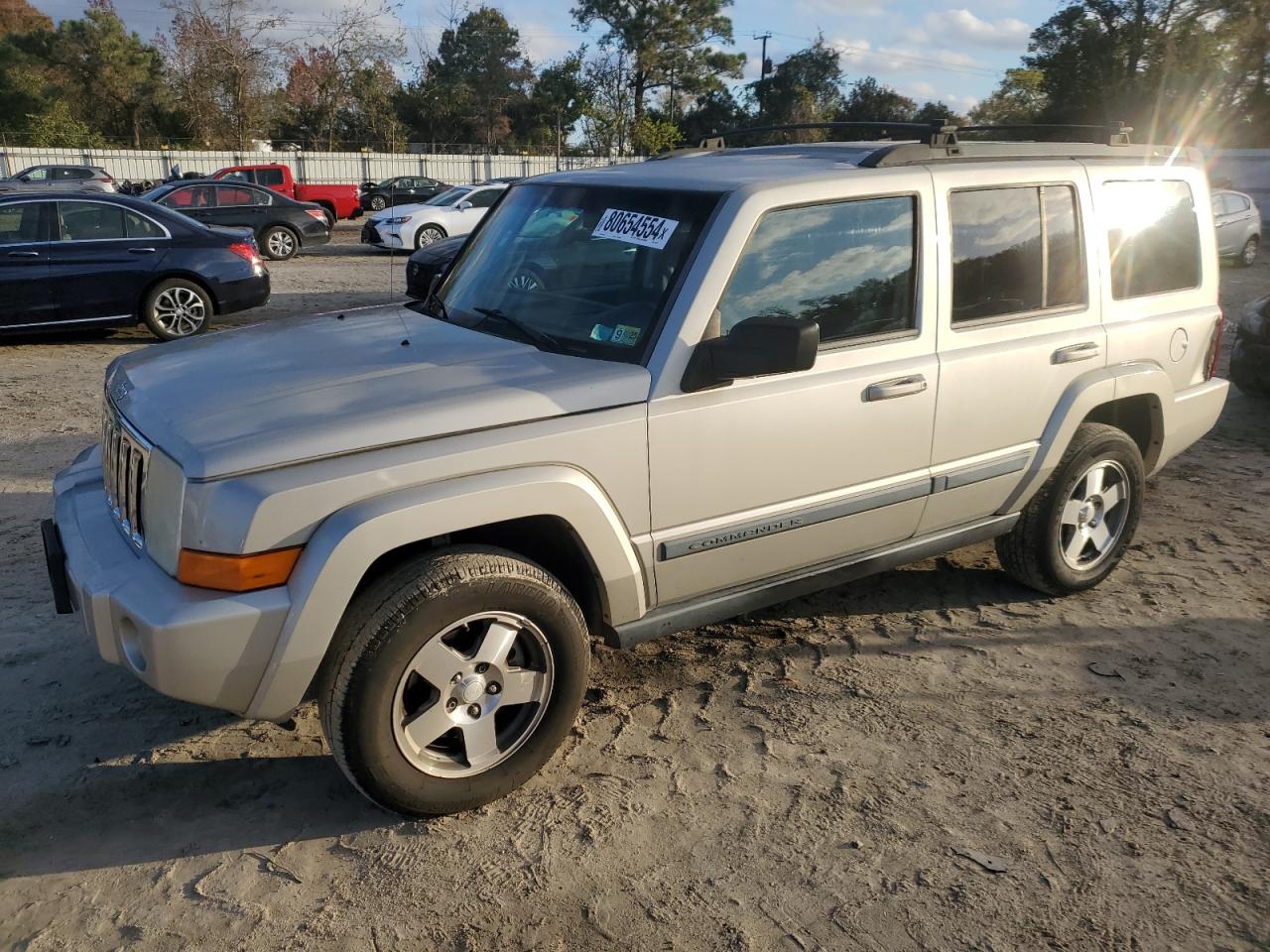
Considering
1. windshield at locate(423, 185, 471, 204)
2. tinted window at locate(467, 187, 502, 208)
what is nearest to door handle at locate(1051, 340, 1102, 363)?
tinted window at locate(467, 187, 502, 208)

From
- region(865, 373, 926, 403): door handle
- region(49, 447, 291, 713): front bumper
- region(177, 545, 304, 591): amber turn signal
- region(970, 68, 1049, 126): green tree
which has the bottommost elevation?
region(49, 447, 291, 713): front bumper

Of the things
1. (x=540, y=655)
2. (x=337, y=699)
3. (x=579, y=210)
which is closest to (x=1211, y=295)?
(x=579, y=210)

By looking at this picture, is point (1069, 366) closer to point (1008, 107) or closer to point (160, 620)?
point (160, 620)

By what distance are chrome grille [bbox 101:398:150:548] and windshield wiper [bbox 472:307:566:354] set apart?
1270 mm

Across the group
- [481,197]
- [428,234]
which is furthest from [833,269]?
[481,197]

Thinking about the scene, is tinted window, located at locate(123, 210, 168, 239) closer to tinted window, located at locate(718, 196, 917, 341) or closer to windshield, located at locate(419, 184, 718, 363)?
windshield, located at locate(419, 184, 718, 363)

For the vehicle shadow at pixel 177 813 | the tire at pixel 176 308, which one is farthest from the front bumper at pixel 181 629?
the tire at pixel 176 308

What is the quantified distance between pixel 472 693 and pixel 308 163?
38958mm

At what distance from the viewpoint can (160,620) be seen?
2715mm

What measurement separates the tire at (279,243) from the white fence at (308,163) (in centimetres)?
1457

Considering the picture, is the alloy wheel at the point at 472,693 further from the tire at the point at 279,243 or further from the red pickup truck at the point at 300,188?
the red pickup truck at the point at 300,188

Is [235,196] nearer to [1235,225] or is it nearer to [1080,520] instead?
[1235,225]

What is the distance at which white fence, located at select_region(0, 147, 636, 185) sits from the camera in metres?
35.6

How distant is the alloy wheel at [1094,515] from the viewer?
183 inches
